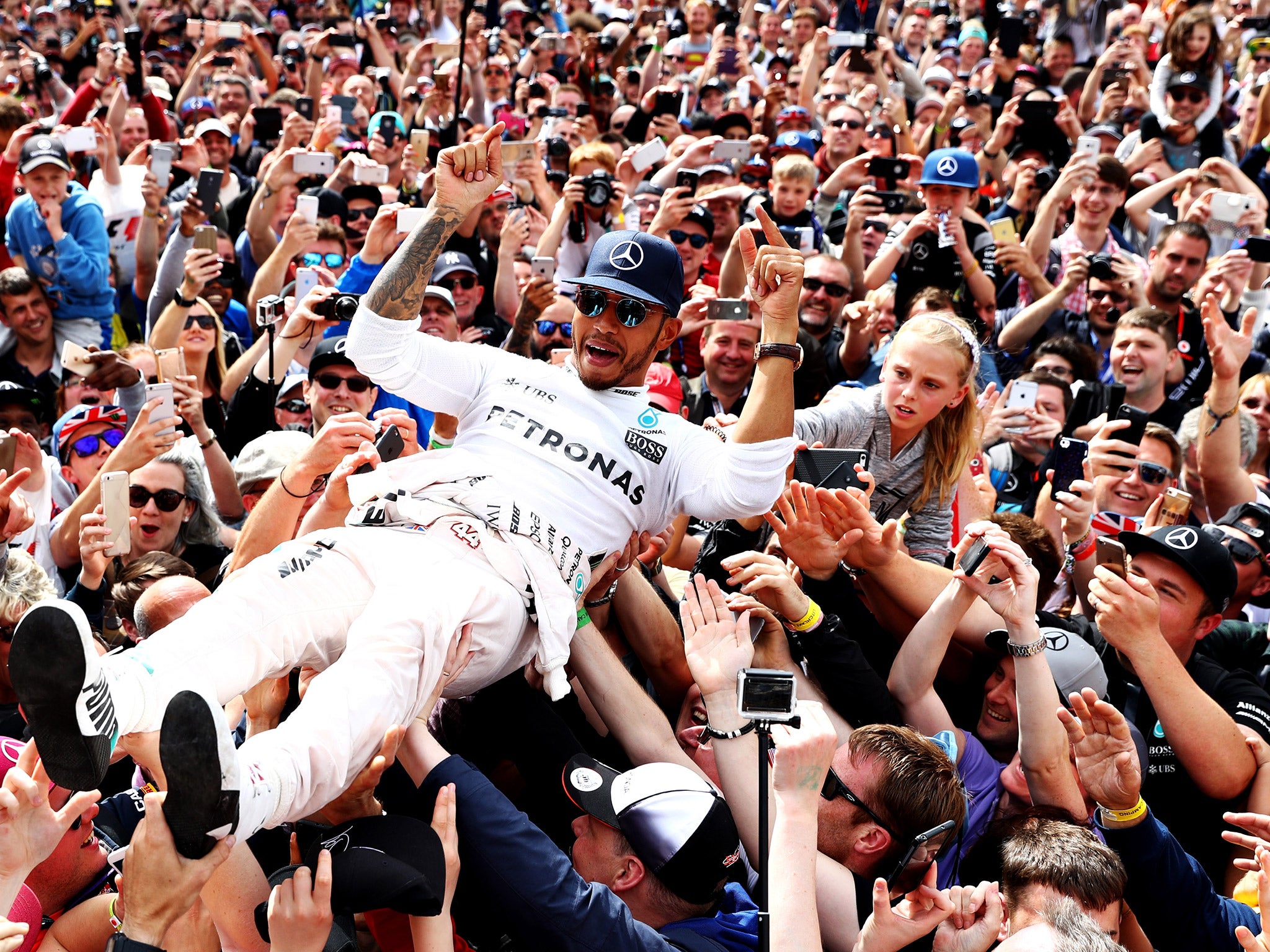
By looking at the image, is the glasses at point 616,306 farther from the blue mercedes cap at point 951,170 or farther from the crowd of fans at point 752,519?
the blue mercedes cap at point 951,170

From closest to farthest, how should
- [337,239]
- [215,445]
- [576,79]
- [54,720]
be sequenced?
[54,720], [215,445], [337,239], [576,79]

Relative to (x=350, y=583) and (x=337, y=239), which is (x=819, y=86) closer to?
(x=337, y=239)

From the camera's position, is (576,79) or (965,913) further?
(576,79)

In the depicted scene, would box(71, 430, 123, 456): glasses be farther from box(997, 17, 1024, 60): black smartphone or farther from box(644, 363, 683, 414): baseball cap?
box(997, 17, 1024, 60): black smartphone

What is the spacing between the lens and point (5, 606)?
12.1 ft

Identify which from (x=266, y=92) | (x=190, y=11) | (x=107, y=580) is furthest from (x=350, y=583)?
(x=190, y=11)

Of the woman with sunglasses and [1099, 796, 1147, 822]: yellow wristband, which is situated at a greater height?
[1099, 796, 1147, 822]: yellow wristband

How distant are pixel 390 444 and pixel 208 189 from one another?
15.1 ft

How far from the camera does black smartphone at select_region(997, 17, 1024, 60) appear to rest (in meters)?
10.9

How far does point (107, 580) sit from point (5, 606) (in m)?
0.99

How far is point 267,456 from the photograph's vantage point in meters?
5.14

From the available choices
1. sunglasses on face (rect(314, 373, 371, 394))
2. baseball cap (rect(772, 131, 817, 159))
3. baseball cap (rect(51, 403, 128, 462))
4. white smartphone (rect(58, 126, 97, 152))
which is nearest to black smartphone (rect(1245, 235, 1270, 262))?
baseball cap (rect(772, 131, 817, 159))

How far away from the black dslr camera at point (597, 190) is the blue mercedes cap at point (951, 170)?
1.91 metres

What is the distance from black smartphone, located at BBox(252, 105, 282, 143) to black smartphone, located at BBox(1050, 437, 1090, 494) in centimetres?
777
